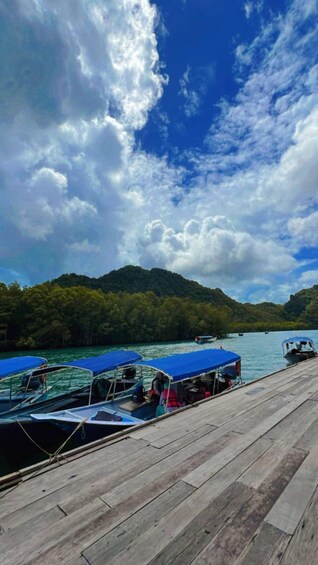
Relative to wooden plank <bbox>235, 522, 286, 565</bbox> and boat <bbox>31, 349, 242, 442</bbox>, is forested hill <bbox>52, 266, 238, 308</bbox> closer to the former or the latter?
boat <bbox>31, 349, 242, 442</bbox>

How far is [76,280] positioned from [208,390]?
10522cm

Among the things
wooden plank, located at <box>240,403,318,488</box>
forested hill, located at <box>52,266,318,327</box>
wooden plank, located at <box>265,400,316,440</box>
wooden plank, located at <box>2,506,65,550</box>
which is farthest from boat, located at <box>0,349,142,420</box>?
forested hill, located at <box>52,266,318,327</box>

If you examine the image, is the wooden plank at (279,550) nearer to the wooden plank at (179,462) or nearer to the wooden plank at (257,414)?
the wooden plank at (179,462)

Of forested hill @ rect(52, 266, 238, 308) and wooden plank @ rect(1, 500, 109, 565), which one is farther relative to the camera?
forested hill @ rect(52, 266, 238, 308)

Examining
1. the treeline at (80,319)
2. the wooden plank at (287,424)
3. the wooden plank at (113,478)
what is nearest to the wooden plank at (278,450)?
the wooden plank at (287,424)

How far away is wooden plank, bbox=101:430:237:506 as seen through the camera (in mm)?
2836

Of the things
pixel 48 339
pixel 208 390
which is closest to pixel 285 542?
pixel 208 390

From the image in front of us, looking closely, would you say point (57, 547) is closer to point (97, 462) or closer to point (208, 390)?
point (97, 462)

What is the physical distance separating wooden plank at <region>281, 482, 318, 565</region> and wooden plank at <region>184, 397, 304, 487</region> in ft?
3.41

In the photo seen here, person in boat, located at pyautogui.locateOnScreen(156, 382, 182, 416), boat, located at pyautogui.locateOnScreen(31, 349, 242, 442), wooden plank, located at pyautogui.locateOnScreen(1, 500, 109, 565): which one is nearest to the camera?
wooden plank, located at pyautogui.locateOnScreen(1, 500, 109, 565)

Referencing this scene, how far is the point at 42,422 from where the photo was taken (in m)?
8.19

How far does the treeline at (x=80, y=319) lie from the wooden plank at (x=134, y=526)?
57676mm

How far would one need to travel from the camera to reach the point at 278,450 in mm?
3668

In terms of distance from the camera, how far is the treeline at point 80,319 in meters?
55.1
